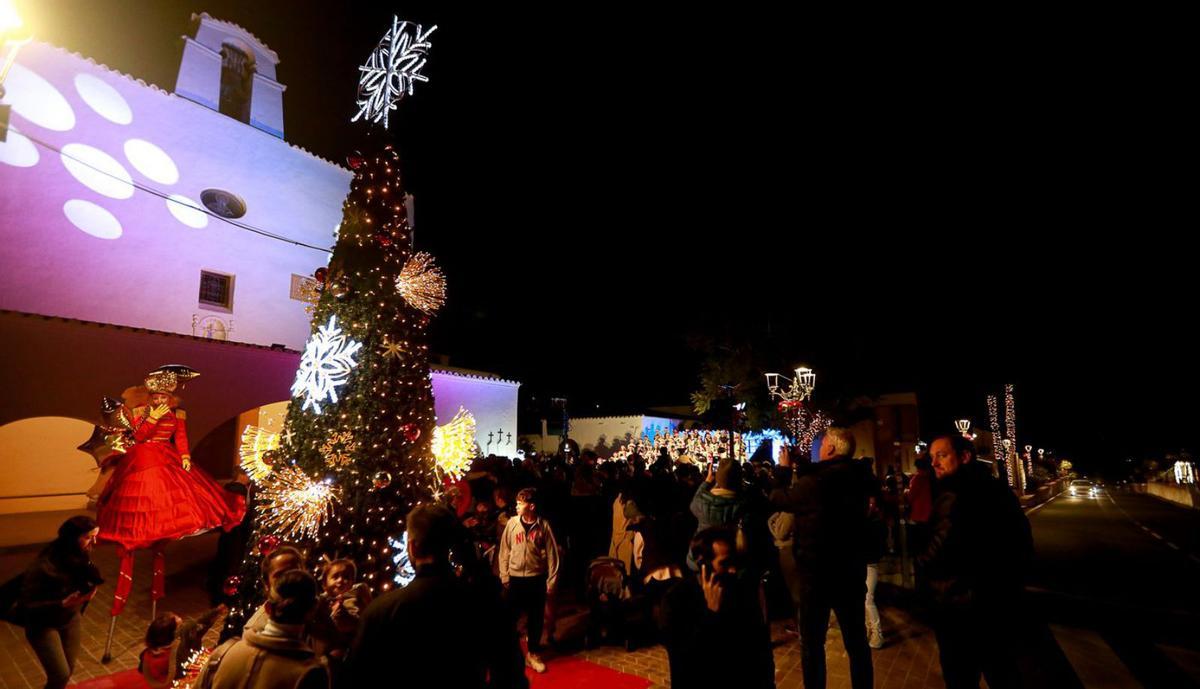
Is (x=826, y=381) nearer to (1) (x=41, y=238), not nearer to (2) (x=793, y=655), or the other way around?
(2) (x=793, y=655)

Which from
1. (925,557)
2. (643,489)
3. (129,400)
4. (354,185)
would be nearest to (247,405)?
(129,400)

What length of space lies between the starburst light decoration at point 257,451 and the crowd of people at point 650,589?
3.95 ft

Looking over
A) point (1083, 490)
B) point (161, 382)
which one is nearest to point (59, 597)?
point (161, 382)

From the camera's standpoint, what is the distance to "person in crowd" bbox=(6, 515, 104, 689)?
420 cm

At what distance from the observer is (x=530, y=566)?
5.68 meters

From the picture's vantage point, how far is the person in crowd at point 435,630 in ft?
7.32

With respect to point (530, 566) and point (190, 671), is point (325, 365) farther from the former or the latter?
point (530, 566)

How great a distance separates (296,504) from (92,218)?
12.9m

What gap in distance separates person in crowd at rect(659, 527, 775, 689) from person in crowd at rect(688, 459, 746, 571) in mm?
2264

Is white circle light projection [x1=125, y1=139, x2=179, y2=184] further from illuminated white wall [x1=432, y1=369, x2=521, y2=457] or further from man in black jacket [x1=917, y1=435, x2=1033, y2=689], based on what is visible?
man in black jacket [x1=917, y1=435, x2=1033, y2=689]

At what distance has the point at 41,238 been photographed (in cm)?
1202

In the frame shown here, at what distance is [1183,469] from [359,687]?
222ft

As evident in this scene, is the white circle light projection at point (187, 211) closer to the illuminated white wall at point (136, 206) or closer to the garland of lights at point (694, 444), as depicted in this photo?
the illuminated white wall at point (136, 206)

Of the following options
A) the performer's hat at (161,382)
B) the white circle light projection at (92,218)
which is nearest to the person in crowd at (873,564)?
the performer's hat at (161,382)
